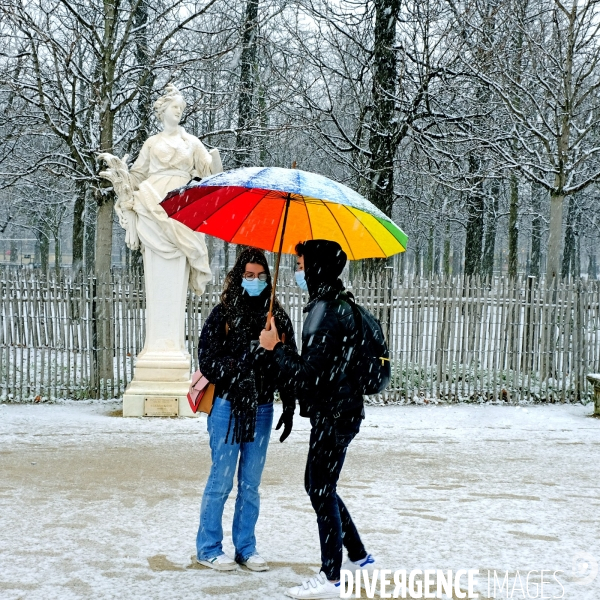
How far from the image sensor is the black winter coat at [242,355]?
4273 mm

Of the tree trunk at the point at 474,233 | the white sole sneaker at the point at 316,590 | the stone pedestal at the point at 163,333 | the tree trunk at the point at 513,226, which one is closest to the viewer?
the white sole sneaker at the point at 316,590

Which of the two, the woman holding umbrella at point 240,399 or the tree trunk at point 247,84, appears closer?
the woman holding umbrella at point 240,399

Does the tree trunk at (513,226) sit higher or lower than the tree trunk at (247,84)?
lower

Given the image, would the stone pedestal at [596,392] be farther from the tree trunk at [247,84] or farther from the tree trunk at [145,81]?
the tree trunk at [247,84]

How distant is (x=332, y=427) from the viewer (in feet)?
13.0

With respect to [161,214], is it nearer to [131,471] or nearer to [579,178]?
[131,471]

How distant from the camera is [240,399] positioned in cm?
427

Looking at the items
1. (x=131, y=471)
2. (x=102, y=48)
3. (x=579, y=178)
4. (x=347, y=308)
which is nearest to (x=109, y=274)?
(x=102, y=48)

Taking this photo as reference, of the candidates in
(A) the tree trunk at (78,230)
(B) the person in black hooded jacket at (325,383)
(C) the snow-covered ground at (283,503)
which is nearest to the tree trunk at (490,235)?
(A) the tree trunk at (78,230)

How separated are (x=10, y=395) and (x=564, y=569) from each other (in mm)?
8046

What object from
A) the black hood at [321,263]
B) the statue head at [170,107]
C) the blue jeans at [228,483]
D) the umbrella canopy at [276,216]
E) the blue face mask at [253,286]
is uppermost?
the statue head at [170,107]

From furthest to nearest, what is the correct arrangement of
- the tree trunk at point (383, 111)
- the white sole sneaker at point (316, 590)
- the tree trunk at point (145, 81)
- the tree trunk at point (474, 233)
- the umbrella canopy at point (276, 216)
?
the tree trunk at point (474, 233) < the tree trunk at point (383, 111) < the tree trunk at point (145, 81) < the umbrella canopy at point (276, 216) < the white sole sneaker at point (316, 590)

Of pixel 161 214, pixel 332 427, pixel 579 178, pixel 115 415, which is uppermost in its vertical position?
pixel 579 178

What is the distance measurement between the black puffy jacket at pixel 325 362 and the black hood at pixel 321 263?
10cm
